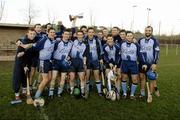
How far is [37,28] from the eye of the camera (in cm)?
1077

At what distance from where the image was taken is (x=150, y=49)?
10.8m

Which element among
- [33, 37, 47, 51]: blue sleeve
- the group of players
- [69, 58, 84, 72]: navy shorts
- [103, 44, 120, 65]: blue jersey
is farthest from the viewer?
[103, 44, 120, 65]: blue jersey

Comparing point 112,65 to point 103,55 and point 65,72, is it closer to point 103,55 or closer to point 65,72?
point 103,55

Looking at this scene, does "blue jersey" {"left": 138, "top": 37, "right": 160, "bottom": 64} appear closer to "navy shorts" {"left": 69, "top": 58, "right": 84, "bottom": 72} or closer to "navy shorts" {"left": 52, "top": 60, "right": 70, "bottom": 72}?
"navy shorts" {"left": 69, "top": 58, "right": 84, "bottom": 72}

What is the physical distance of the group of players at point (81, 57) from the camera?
980 cm

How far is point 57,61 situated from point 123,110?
264cm

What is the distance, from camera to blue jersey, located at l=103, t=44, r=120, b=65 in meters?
10.9

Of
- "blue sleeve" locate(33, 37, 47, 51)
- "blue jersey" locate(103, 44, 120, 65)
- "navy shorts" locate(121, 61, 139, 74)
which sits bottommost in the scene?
"navy shorts" locate(121, 61, 139, 74)

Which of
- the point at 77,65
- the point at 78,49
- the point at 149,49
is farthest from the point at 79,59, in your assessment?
the point at 149,49

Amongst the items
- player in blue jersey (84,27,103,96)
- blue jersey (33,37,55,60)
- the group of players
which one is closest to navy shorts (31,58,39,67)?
the group of players

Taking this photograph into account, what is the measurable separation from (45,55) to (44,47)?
247 millimetres

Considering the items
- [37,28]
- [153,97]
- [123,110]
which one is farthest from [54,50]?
[153,97]

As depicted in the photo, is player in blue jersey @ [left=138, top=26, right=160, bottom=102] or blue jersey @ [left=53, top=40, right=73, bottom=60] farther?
player in blue jersey @ [left=138, top=26, right=160, bottom=102]

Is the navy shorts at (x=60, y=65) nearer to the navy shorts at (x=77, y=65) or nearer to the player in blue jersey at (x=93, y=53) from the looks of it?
the navy shorts at (x=77, y=65)
